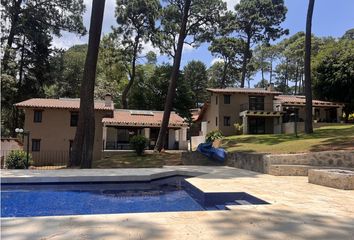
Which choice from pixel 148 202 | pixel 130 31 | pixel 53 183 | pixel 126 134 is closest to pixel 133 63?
pixel 130 31

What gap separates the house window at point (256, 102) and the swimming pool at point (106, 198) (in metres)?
23.3

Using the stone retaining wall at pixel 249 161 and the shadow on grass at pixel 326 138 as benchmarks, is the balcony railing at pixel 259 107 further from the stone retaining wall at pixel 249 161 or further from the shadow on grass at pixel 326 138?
the stone retaining wall at pixel 249 161

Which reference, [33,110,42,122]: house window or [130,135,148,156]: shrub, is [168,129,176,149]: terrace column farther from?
[33,110,42,122]: house window

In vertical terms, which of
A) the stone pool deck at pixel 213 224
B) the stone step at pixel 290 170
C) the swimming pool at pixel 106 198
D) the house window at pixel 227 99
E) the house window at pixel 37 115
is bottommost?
the swimming pool at pixel 106 198

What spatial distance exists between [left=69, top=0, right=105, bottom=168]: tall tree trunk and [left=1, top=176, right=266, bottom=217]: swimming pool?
4.51m

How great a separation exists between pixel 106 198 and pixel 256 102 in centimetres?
2695

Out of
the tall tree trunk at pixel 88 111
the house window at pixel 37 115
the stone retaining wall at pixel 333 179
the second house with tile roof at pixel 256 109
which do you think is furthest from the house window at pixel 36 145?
the stone retaining wall at pixel 333 179

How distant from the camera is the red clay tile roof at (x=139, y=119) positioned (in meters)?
31.0

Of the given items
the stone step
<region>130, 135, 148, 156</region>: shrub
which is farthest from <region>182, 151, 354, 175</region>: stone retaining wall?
<region>130, 135, 148, 156</region>: shrub

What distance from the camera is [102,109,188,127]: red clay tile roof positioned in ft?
102

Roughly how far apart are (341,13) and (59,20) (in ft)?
76.4

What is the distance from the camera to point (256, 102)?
34.7 m

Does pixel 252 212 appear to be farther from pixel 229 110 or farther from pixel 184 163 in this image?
pixel 229 110

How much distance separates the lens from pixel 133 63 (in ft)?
132
